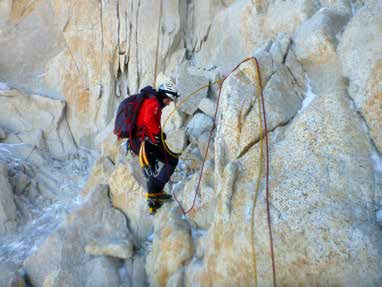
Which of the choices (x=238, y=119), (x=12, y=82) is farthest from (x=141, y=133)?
(x=12, y=82)

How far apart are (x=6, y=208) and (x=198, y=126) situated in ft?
19.0

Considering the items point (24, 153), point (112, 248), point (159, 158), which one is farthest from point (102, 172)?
point (24, 153)

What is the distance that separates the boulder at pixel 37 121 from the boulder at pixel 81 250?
5.51m

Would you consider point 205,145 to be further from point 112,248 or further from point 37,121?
point 37,121

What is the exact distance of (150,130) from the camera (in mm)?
6121

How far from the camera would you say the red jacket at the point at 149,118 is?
6.09 m

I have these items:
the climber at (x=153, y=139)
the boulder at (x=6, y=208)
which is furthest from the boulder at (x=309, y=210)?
the boulder at (x=6, y=208)

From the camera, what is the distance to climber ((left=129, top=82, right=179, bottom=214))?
6.11 m

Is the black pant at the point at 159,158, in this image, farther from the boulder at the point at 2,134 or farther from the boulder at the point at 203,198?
the boulder at the point at 2,134

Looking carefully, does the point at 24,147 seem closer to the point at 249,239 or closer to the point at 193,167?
the point at 193,167

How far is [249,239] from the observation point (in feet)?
15.1

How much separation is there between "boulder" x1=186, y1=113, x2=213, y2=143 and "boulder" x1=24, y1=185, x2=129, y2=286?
2.44 metres

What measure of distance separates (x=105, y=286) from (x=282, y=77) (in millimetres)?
5053

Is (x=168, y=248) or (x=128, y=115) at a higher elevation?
(x=128, y=115)
